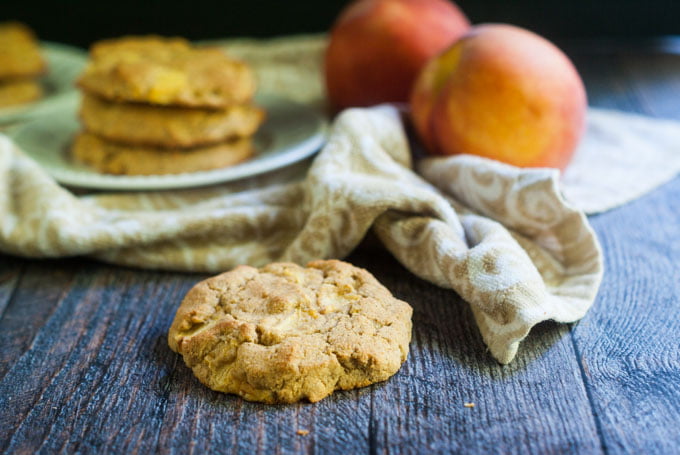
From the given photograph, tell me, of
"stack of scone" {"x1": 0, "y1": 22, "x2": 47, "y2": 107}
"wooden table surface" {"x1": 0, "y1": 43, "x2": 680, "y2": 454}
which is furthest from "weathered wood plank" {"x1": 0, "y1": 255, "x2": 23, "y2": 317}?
"stack of scone" {"x1": 0, "y1": 22, "x2": 47, "y2": 107}

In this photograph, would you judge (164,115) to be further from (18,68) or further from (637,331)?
(637,331)

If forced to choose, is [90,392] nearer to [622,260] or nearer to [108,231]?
[108,231]

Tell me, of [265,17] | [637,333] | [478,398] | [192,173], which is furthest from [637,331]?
[265,17]

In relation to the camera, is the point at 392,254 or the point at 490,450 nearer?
the point at 490,450

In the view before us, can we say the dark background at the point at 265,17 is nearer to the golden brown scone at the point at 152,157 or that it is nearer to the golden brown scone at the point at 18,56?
the golden brown scone at the point at 18,56

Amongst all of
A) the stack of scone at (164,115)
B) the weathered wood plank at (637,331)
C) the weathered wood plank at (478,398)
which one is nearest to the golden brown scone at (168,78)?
the stack of scone at (164,115)

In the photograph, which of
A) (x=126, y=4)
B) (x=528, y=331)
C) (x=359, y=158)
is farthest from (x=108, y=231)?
(x=126, y=4)
